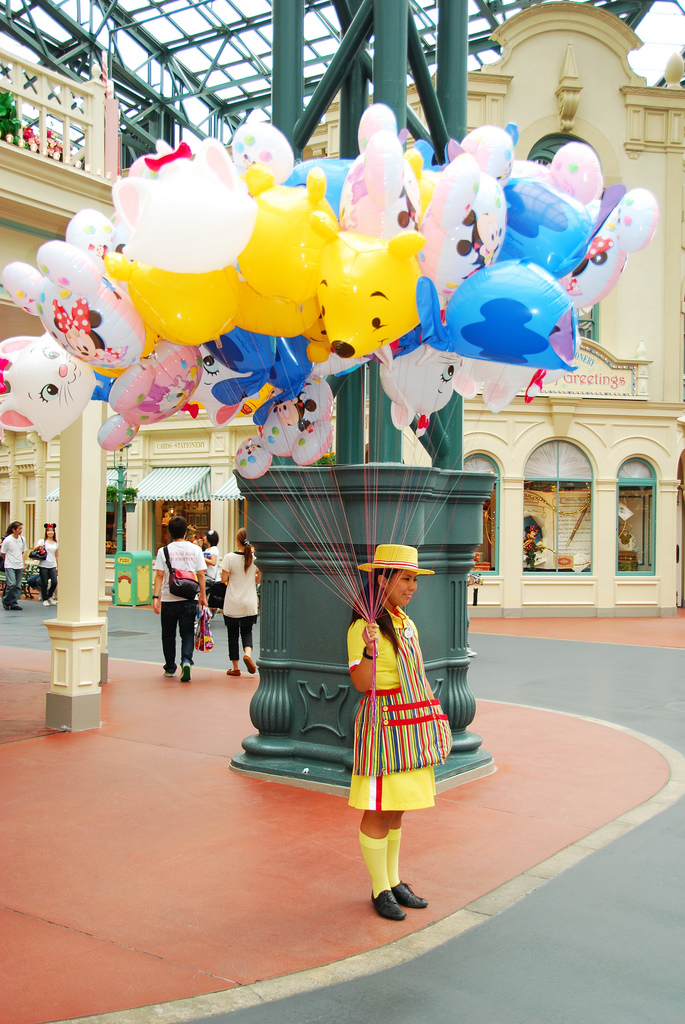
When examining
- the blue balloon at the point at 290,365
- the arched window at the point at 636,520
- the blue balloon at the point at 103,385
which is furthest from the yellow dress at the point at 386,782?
the arched window at the point at 636,520

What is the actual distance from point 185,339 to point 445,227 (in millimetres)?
1169

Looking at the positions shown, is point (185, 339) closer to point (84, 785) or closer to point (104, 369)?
point (104, 369)

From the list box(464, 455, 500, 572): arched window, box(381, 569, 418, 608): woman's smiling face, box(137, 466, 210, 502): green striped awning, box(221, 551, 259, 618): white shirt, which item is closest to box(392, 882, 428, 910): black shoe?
box(381, 569, 418, 608): woman's smiling face

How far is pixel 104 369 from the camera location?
4191 mm

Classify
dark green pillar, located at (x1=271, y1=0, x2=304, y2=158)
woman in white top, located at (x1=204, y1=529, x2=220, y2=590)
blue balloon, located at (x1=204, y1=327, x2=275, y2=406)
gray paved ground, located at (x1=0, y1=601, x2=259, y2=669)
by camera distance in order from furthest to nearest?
woman in white top, located at (x1=204, y1=529, x2=220, y2=590) < gray paved ground, located at (x1=0, y1=601, x2=259, y2=669) < dark green pillar, located at (x1=271, y1=0, x2=304, y2=158) < blue balloon, located at (x1=204, y1=327, x2=275, y2=406)

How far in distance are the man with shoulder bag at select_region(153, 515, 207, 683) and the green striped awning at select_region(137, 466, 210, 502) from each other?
13920 millimetres

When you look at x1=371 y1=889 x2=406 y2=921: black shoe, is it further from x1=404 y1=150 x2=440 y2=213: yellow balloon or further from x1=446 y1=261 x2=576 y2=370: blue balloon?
x1=404 y1=150 x2=440 y2=213: yellow balloon

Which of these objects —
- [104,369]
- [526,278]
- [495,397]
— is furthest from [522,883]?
[104,369]

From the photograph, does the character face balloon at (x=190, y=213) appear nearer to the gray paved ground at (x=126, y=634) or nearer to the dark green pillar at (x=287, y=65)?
the dark green pillar at (x=287, y=65)

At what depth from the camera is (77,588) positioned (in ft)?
25.2

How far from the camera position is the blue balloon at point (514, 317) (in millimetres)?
3572

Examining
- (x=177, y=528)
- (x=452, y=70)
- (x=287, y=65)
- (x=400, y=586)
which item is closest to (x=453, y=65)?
(x=452, y=70)

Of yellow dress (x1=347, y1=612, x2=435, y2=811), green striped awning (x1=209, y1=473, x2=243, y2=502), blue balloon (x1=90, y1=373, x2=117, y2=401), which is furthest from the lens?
green striped awning (x1=209, y1=473, x2=243, y2=502)

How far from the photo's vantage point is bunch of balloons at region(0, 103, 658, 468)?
350 centimetres
